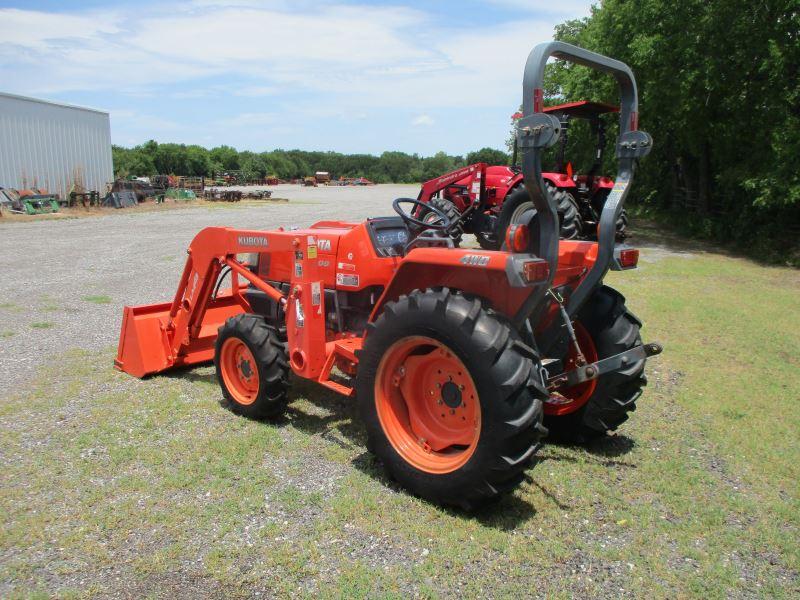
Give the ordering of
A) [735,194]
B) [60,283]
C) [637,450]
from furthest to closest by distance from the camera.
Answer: [735,194]
[60,283]
[637,450]

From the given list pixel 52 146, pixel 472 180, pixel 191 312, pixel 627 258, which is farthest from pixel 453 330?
pixel 52 146

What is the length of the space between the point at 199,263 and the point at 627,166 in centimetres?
347

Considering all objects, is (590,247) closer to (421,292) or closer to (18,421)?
(421,292)

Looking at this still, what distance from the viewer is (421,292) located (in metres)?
3.44

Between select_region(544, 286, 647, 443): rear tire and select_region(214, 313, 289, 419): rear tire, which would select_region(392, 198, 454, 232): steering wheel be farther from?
select_region(214, 313, 289, 419): rear tire

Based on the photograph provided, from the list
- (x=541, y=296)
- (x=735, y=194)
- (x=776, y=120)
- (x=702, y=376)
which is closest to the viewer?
(x=541, y=296)

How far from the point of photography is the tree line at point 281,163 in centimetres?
6266

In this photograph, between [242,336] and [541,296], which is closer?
[541,296]

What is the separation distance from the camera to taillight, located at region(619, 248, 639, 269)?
3736 mm

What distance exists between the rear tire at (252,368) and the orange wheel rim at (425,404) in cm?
113

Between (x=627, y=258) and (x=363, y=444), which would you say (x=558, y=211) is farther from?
(x=363, y=444)

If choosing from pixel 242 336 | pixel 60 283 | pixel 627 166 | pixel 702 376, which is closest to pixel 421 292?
pixel 627 166

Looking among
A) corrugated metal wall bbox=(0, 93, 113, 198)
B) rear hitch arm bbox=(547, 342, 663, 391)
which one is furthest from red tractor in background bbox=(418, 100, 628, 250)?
corrugated metal wall bbox=(0, 93, 113, 198)

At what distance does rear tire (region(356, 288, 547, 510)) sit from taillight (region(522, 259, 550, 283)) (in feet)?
0.92
